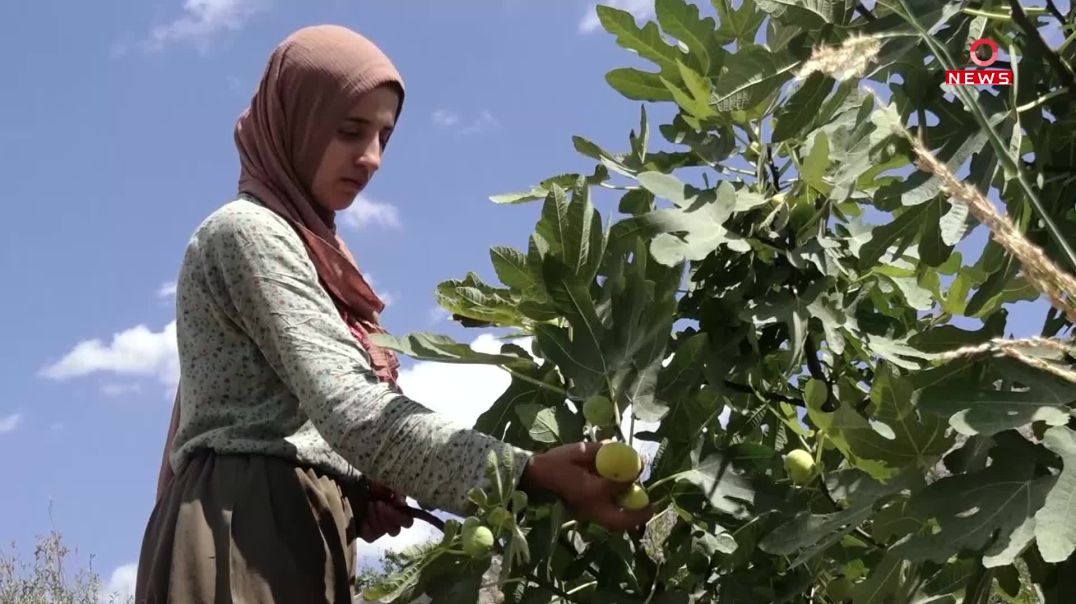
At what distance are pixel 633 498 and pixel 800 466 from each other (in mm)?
216

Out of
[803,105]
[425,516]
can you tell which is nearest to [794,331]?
[803,105]

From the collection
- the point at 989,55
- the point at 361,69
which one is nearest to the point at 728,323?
the point at 989,55

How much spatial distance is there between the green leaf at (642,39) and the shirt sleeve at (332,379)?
0.58 metres

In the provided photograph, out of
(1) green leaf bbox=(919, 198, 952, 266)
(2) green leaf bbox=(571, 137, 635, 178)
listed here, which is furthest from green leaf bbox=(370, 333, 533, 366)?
(1) green leaf bbox=(919, 198, 952, 266)

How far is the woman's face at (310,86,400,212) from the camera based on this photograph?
2.01 m

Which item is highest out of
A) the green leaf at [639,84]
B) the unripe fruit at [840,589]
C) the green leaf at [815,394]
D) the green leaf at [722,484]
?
the green leaf at [639,84]

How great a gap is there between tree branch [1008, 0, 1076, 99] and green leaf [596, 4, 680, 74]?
0.52 metres

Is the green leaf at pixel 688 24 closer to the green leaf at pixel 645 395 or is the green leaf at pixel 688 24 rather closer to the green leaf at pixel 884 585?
the green leaf at pixel 645 395

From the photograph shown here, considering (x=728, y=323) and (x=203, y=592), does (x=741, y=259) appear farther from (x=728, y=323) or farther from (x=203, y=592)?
(x=203, y=592)

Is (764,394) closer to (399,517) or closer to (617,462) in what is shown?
(617,462)

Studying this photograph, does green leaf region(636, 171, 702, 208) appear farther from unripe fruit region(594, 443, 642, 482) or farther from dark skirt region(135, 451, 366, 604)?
dark skirt region(135, 451, 366, 604)

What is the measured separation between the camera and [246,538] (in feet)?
5.76

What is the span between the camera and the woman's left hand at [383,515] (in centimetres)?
193

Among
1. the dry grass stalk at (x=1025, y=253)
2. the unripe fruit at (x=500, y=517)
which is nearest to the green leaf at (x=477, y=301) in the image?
the unripe fruit at (x=500, y=517)
